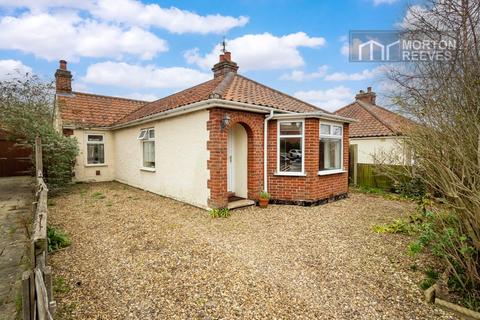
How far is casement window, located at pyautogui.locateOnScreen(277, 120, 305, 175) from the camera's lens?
836cm

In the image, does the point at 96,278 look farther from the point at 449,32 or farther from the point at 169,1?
the point at 169,1

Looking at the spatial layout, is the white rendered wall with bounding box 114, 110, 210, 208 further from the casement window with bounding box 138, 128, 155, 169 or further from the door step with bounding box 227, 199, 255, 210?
the door step with bounding box 227, 199, 255, 210

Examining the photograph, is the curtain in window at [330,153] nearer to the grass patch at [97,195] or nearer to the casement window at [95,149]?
the grass patch at [97,195]

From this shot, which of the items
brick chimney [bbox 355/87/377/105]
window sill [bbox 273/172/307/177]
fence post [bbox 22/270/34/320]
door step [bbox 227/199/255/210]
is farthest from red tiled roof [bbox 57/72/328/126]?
brick chimney [bbox 355/87/377/105]

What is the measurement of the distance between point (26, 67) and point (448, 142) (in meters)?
16.3

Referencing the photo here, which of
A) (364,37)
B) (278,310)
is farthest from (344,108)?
(278,310)

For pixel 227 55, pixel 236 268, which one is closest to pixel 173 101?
pixel 227 55

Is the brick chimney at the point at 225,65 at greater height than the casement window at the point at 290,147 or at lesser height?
greater

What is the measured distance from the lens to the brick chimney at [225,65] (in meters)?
11.7

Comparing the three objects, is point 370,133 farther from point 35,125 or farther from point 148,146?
point 35,125

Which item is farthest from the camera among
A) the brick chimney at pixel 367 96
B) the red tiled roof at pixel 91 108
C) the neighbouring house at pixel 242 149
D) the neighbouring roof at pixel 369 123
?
the brick chimney at pixel 367 96

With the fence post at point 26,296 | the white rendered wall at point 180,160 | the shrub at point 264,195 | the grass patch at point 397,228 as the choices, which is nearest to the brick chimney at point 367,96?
the shrub at point 264,195

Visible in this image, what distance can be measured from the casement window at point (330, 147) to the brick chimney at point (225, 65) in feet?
17.9

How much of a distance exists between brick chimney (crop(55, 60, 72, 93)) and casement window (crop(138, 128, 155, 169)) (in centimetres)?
798
